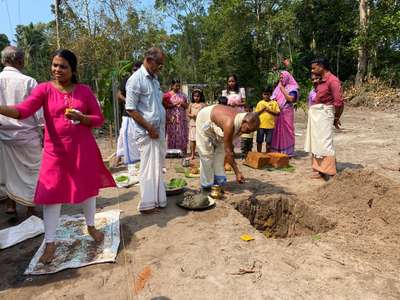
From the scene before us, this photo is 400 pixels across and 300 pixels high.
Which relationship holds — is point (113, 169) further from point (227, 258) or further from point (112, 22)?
point (112, 22)

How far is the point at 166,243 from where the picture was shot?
10.5 feet

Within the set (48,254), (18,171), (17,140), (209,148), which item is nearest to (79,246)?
(48,254)

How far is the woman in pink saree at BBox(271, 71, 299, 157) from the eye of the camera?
6.36 metres

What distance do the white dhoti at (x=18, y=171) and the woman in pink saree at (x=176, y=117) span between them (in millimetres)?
3452

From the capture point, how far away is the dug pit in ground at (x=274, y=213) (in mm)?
4254

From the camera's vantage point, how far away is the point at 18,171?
3.73m

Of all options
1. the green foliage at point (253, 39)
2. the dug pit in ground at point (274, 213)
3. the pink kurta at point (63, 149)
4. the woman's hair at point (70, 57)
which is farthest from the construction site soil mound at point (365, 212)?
the green foliage at point (253, 39)

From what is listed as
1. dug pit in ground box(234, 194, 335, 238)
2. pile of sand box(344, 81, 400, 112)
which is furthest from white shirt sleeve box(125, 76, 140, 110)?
pile of sand box(344, 81, 400, 112)

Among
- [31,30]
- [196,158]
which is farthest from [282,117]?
[31,30]

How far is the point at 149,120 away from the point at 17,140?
1.46 meters

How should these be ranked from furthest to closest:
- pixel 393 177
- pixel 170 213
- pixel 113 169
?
Answer: pixel 113 169, pixel 393 177, pixel 170 213

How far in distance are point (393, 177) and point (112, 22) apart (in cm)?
1199

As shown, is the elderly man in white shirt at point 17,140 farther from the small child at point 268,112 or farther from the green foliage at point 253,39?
the green foliage at point 253,39

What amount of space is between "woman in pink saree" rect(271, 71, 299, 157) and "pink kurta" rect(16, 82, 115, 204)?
436 centimetres
